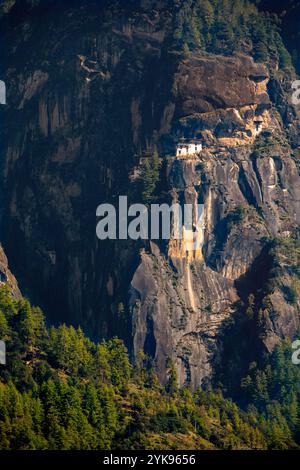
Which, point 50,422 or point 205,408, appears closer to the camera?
point 50,422

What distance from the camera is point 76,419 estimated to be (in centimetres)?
18400

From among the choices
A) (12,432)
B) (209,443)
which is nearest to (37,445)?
(12,432)

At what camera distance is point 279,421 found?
19900cm


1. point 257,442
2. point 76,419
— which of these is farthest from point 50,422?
point 257,442

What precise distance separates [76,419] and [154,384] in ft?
47.1

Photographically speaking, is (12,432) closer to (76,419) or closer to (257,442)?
(76,419)
